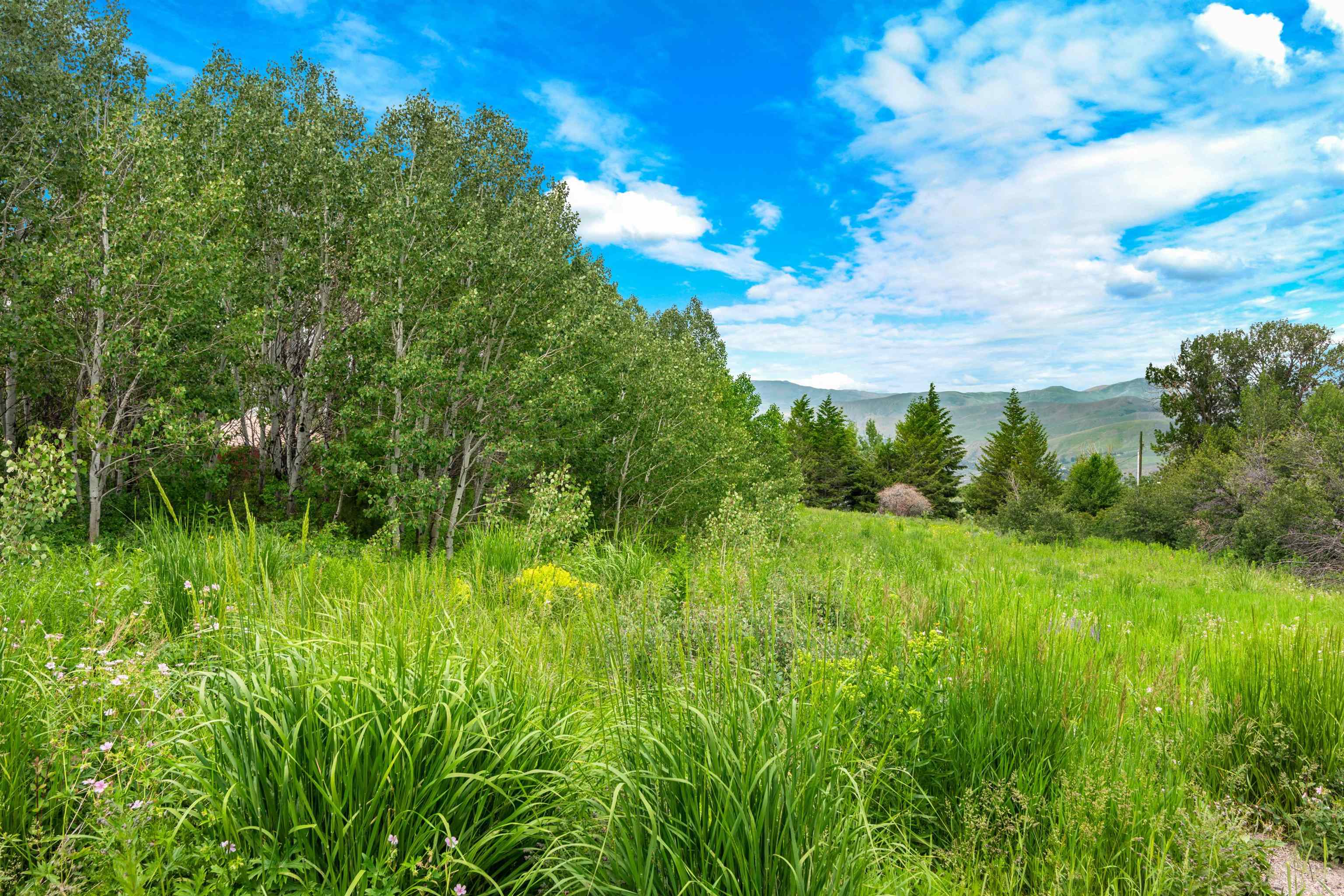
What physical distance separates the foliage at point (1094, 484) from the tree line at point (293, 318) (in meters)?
31.9

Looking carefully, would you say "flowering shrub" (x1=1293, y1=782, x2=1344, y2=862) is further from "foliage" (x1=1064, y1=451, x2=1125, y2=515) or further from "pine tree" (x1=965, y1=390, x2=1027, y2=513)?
"pine tree" (x1=965, y1=390, x2=1027, y2=513)

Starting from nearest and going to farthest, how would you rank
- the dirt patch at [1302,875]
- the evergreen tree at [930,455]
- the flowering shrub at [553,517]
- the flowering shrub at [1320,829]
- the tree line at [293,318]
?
the dirt patch at [1302,875], the flowering shrub at [1320,829], the flowering shrub at [553,517], the tree line at [293,318], the evergreen tree at [930,455]

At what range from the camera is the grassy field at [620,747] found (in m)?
2.12

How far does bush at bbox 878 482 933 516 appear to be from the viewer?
48375mm

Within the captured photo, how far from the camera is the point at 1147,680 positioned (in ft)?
16.3

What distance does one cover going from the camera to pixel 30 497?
530 centimetres

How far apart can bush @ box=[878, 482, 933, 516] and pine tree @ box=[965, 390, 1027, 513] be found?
4003 millimetres

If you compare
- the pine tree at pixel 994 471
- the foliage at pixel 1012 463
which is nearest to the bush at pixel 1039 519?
the foliage at pixel 1012 463

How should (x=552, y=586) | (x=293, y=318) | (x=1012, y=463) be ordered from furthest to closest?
(x=1012, y=463) → (x=293, y=318) → (x=552, y=586)

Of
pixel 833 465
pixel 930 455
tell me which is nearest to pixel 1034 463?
pixel 930 455

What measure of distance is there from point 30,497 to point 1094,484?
52902 mm

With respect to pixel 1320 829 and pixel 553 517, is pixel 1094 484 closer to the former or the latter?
pixel 553 517

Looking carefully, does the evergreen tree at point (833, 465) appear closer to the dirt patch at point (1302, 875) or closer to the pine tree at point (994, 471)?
the pine tree at point (994, 471)

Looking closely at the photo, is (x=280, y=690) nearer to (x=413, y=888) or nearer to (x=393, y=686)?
(x=393, y=686)
